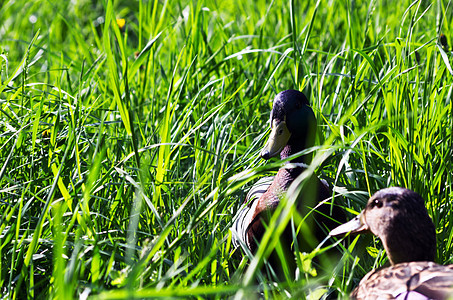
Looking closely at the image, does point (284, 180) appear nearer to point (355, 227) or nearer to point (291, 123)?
point (291, 123)

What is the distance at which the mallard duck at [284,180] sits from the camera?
2.04 m

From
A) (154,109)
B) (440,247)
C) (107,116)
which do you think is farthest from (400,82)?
(107,116)

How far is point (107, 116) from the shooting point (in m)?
2.65

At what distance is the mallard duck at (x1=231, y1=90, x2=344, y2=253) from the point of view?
2041mm

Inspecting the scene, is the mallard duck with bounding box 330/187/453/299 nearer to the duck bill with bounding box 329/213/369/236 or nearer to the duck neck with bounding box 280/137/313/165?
the duck bill with bounding box 329/213/369/236

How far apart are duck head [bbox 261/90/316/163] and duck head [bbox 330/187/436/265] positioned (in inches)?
20.0

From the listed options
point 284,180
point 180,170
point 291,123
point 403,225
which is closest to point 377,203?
point 403,225

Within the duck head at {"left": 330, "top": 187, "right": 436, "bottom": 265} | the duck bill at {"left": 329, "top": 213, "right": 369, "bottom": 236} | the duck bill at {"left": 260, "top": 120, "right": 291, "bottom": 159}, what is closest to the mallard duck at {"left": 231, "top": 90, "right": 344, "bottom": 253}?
the duck bill at {"left": 260, "top": 120, "right": 291, "bottom": 159}

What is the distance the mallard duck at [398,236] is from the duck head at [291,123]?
1.49 feet

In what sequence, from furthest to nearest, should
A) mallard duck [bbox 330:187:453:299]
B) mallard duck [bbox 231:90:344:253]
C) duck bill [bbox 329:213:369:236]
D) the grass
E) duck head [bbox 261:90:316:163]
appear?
1. duck head [bbox 261:90:316:163]
2. mallard duck [bbox 231:90:344:253]
3. duck bill [bbox 329:213:369:236]
4. the grass
5. mallard duck [bbox 330:187:453:299]

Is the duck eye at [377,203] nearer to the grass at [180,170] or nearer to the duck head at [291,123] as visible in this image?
the grass at [180,170]

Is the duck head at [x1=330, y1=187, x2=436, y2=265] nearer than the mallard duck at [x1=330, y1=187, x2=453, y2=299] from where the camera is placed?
No

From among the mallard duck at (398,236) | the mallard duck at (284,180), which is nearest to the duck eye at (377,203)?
the mallard duck at (398,236)

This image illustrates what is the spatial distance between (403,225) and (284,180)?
507mm
